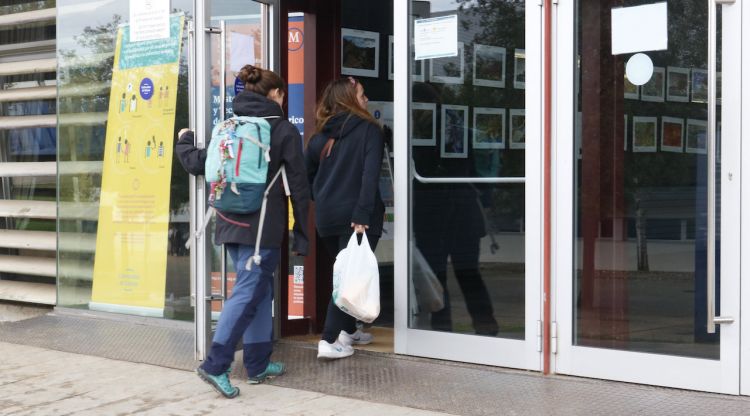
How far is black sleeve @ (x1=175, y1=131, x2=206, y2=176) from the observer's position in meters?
5.45

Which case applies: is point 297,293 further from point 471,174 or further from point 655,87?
point 655,87

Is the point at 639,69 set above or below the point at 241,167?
above

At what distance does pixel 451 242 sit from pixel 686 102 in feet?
5.13

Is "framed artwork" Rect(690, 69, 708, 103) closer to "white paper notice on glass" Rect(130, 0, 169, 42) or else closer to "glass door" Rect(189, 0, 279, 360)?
"glass door" Rect(189, 0, 279, 360)

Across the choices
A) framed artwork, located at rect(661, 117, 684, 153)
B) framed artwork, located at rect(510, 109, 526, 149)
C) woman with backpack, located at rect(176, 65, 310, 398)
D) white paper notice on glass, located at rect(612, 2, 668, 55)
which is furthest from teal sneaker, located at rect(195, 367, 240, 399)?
white paper notice on glass, located at rect(612, 2, 668, 55)

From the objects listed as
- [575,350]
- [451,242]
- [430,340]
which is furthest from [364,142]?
[575,350]

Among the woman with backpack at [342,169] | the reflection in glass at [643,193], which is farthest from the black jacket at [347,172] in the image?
the reflection in glass at [643,193]

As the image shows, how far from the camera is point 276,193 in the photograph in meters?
5.27

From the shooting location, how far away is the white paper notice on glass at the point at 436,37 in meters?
5.58

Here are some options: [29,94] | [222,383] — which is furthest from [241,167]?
[29,94]

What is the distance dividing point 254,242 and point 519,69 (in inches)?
67.9

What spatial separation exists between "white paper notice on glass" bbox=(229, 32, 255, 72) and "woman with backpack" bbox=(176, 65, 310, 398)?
982mm

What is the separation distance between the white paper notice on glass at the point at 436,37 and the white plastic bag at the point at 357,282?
1.18m

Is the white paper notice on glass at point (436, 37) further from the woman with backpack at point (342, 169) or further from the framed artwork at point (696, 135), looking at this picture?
the framed artwork at point (696, 135)
